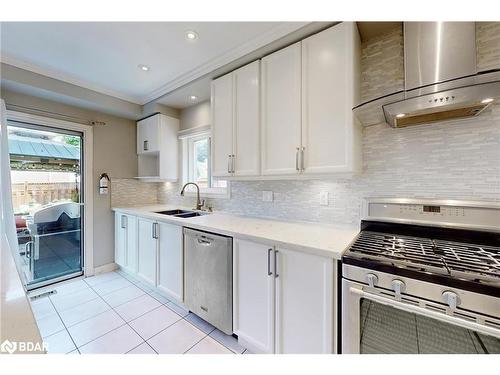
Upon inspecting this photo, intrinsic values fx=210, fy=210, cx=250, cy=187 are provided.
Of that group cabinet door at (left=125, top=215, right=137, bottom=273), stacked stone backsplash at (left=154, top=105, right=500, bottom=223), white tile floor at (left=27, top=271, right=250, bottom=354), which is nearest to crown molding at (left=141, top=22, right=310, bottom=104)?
stacked stone backsplash at (left=154, top=105, right=500, bottom=223)

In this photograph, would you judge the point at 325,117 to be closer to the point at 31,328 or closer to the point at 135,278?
the point at 31,328

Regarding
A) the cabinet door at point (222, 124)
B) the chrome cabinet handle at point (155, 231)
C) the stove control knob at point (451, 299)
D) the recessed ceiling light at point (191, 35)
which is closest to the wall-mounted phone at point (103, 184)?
the chrome cabinet handle at point (155, 231)

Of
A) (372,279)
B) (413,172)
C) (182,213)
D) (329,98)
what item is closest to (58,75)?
(182,213)

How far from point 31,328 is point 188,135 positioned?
9.09 feet

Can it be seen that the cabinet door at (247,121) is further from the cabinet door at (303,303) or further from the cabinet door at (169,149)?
the cabinet door at (169,149)

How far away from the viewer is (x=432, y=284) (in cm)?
91

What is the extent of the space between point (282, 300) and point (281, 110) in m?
1.44

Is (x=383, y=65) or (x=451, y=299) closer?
(x=451, y=299)

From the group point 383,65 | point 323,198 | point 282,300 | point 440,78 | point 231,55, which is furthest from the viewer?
point 231,55

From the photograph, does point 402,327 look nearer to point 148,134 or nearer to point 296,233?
point 296,233

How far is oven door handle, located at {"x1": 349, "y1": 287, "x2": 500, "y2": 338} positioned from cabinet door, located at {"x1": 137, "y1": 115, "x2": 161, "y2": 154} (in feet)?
9.75

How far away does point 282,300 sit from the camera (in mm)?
1382

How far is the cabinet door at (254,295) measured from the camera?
4.72 ft
